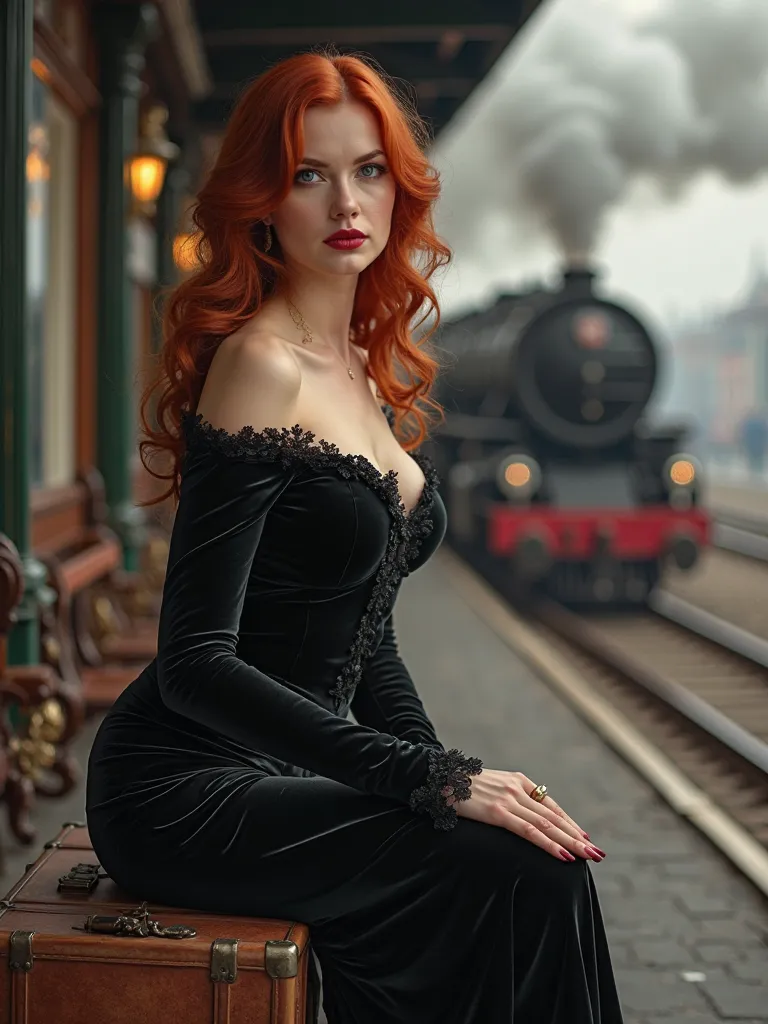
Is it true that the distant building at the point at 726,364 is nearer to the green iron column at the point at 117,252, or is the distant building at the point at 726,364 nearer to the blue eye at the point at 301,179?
the green iron column at the point at 117,252

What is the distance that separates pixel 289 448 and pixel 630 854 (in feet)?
9.63

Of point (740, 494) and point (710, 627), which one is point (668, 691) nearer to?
point (710, 627)

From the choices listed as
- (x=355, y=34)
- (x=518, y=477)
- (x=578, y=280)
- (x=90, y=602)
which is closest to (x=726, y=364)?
(x=578, y=280)

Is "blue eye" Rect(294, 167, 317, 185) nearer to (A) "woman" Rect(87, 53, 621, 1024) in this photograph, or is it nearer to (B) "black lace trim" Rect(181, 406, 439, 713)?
(A) "woman" Rect(87, 53, 621, 1024)

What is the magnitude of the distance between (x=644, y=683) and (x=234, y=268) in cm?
608

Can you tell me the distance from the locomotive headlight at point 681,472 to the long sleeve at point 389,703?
9.45 meters

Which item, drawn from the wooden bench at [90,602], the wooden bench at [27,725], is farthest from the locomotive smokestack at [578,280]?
the wooden bench at [27,725]

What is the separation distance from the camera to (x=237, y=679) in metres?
2.18

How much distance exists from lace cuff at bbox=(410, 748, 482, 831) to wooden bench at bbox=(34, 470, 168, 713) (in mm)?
3145

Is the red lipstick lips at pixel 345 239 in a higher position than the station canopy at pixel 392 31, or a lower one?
lower

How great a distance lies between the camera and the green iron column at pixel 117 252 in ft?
25.6

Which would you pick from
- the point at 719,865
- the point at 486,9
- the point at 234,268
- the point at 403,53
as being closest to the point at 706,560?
the point at 403,53

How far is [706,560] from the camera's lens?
17359mm

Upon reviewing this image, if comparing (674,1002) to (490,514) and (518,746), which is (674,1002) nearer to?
(518,746)
